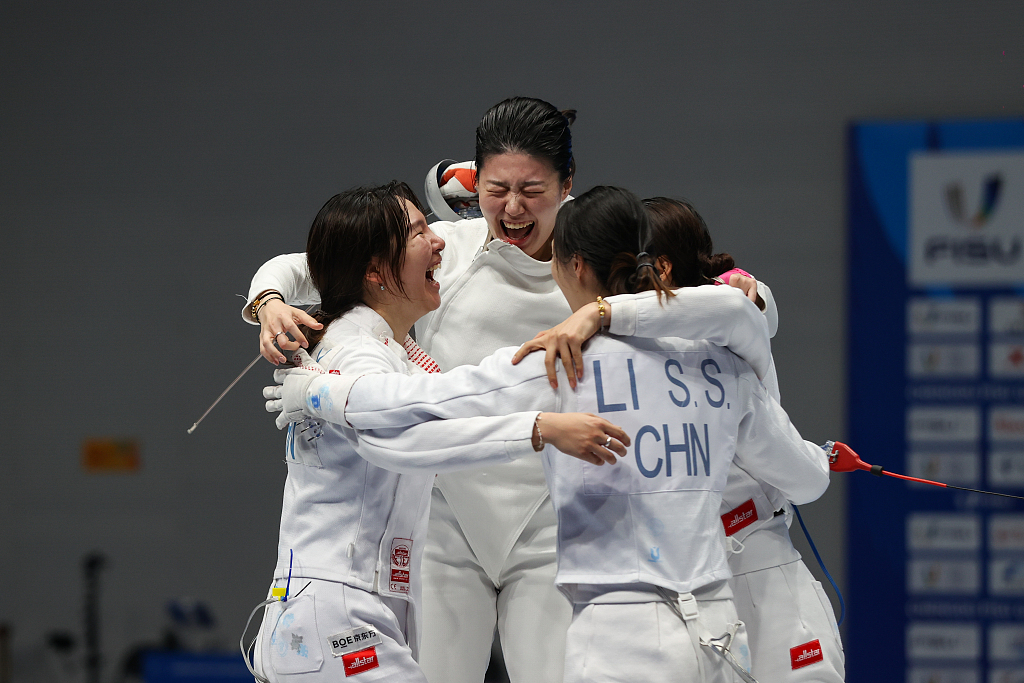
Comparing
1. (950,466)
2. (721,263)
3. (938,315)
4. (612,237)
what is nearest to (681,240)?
(721,263)

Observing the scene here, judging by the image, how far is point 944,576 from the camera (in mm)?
3354

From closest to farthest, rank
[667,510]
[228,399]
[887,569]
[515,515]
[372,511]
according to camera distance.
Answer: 1. [667,510]
2. [372,511]
3. [515,515]
4. [887,569]
5. [228,399]

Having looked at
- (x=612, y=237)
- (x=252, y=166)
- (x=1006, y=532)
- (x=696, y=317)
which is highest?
(x=252, y=166)

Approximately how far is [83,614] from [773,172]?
3.02m

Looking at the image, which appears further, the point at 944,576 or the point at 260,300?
the point at 944,576

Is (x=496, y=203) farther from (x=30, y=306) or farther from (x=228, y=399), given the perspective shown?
(x=30, y=306)

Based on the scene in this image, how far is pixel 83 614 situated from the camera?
3693mm

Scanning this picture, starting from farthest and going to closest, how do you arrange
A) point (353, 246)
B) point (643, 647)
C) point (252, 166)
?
point (252, 166)
point (353, 246)
point (643, 647)

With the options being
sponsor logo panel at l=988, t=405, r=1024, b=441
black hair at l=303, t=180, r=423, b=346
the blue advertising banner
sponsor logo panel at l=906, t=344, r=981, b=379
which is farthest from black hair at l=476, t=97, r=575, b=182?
sponsor logo panel at l=988, t=405, r=1024, b=441

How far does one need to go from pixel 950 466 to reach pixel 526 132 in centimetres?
233

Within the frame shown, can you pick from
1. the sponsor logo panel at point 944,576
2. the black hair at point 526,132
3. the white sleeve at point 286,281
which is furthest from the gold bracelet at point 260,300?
the sponsor logo panel at point 944,576

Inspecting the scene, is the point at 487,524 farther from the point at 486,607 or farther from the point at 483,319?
the point at 483,319

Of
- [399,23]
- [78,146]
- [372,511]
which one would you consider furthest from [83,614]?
[372,511]

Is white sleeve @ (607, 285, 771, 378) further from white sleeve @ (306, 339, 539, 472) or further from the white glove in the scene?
the white glove
